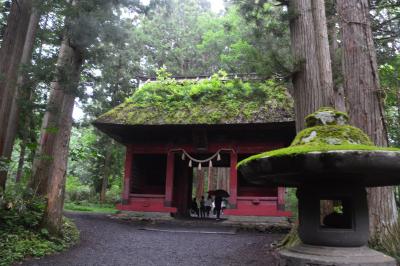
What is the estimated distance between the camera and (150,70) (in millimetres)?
25703

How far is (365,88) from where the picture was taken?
18.3 feet

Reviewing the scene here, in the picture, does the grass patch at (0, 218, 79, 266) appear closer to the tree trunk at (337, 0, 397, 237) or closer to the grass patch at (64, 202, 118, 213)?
the tree trunk at (337, 0, 397, 237)

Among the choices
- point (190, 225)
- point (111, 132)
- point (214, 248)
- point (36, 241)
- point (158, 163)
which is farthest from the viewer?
point (158, 163)

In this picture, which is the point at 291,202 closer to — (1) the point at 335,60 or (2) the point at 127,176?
(2) the point at 127,176

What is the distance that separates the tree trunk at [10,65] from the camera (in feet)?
23.8

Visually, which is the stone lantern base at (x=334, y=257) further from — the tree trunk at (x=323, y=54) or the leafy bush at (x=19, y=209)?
the leafy bush at (x=19, y=209)

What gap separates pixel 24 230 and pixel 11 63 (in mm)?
3694

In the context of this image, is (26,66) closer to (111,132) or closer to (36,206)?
(36,206)

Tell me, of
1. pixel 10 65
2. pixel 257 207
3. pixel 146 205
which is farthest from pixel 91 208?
pixel 10 65

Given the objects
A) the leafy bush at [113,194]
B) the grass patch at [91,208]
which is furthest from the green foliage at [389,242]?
the leafy bush at [113,194]

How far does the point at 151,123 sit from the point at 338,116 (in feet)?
29.4

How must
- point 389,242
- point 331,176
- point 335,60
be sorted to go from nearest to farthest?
1. point 331,176
2. point 389,242
3. point 335,60

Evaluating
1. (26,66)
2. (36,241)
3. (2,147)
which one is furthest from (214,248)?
(26,66)

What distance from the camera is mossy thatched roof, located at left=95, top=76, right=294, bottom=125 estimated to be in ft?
37.3
